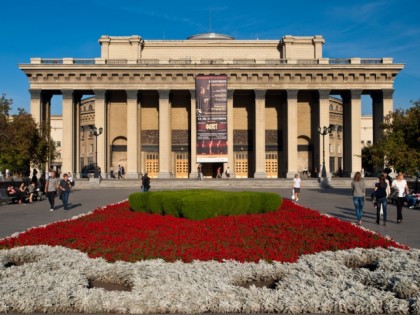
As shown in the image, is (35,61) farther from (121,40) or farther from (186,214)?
(186,214)

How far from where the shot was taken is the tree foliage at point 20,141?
87.7 ft

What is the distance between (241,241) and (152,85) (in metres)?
37.7

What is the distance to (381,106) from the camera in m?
44.4

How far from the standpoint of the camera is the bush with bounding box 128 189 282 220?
491 inches

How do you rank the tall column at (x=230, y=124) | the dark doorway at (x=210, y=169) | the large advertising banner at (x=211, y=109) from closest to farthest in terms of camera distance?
the large advertising banner at (x=211, y=109), the tall column at (x=230, y=124), the dark doorway at (x=210, y=169)

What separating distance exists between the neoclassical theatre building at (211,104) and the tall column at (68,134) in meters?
0.11

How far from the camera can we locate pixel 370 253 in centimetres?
782

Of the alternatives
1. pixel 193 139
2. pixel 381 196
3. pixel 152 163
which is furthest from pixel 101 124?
pixel 381 196

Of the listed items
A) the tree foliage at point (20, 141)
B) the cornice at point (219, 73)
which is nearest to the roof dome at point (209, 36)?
the cornice at point (219, 73)

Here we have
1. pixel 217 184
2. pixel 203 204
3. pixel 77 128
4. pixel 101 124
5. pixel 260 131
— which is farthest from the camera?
pixel 77 128

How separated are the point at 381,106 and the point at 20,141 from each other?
118ft

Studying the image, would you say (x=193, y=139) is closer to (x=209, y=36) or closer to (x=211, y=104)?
(x=211, y=104)

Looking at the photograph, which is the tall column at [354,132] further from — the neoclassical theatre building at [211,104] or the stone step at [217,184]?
the stone step at [217,184]

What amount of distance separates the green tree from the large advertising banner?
55.1ft
